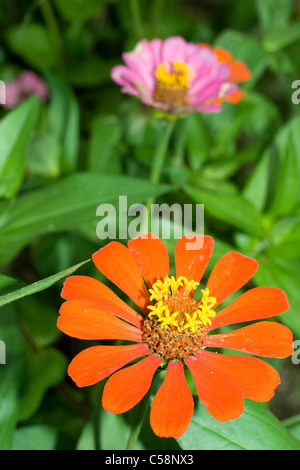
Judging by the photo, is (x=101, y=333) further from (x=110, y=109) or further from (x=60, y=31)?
(x=60, y=31)

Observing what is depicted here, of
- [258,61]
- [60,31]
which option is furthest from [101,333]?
[60,31]

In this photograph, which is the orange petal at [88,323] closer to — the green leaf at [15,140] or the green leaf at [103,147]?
the green leaf at [15,140]

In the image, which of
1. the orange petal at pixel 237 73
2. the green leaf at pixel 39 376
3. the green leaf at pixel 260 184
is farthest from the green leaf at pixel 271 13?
the green leaf at pixel 39 376

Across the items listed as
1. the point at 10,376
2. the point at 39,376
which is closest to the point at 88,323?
the point at 10,376

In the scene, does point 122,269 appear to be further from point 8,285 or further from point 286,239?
point 286,239

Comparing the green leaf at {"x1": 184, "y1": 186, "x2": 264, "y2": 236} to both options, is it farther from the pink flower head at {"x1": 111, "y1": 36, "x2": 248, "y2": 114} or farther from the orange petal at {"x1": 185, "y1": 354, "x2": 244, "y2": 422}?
the orange petal at {"x1": 185, "y1": 354, "x2": 244, "y2": 422}
